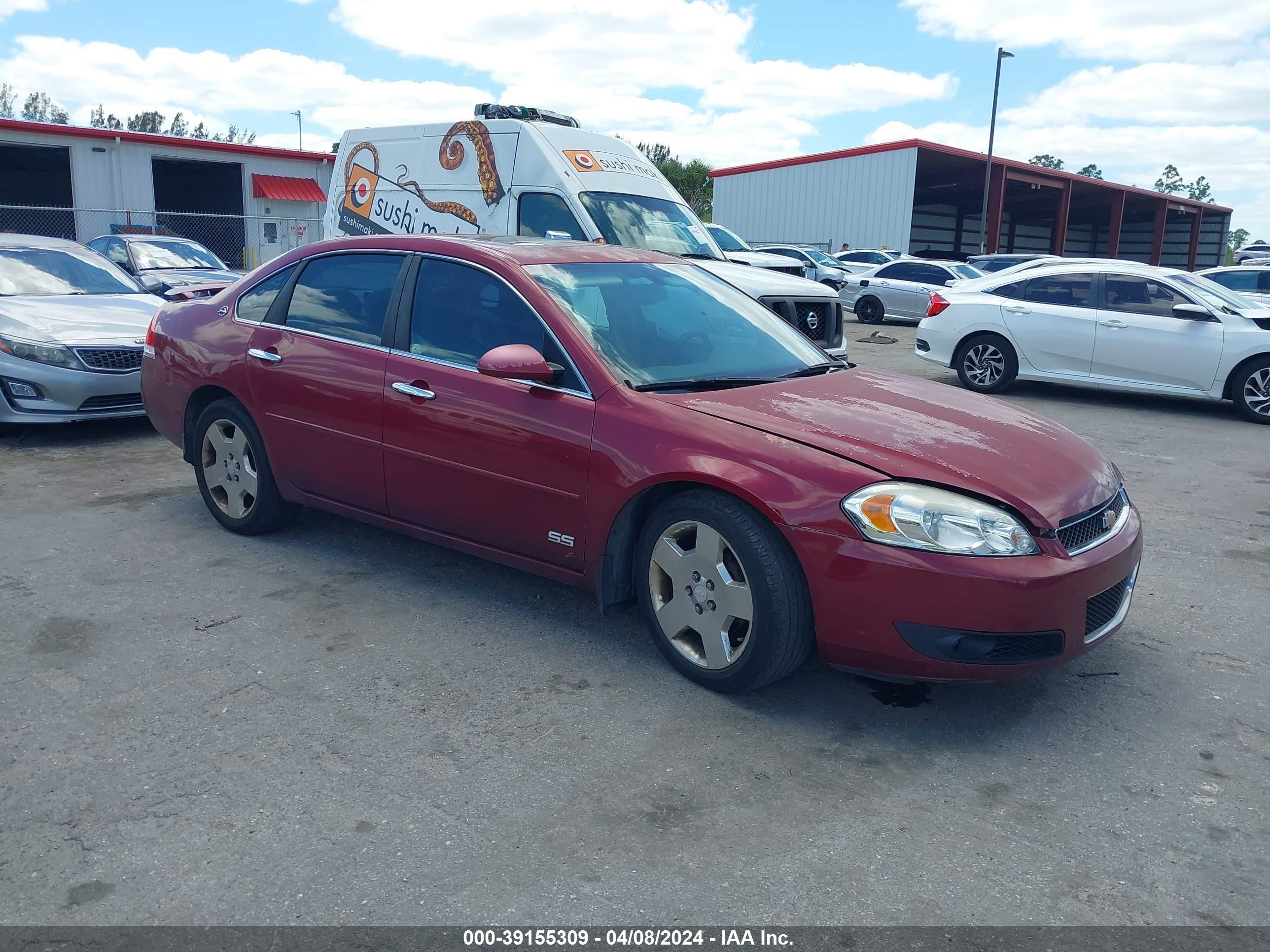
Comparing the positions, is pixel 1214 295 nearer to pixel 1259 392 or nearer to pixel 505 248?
pixel 1259 392

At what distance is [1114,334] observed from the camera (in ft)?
35.2

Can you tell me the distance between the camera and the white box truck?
955 centimetres

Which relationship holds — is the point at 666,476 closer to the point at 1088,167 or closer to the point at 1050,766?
the point at 1050,766

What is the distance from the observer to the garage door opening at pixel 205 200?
3284cm

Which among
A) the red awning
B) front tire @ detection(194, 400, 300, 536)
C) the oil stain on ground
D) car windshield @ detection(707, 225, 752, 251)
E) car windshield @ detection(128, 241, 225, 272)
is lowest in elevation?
the oil stain on ground

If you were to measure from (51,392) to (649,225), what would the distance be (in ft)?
17.7

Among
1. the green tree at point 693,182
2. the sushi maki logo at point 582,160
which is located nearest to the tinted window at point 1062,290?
the sushi maki logo at point 582,160

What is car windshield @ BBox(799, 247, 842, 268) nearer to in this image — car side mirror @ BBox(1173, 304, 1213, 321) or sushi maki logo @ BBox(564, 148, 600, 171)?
car side mirror @ BBox(1173, 304, 1213, 321)

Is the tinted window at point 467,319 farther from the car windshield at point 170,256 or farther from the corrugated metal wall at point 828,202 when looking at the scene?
the corrugated metal wall at point 828,202

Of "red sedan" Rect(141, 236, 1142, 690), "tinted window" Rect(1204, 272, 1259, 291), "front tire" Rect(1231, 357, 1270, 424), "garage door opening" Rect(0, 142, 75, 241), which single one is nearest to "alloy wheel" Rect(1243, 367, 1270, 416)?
"front tire" Rect(1231, 357, 1270, 424)

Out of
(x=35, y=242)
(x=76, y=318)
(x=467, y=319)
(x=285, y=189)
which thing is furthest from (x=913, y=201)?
(x=467, y=319)

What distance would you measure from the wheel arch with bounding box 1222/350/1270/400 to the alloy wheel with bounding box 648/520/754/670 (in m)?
8.70

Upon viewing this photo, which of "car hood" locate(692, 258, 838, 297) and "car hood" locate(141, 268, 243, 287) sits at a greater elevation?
"car hood" locate(692, 258, 838, 297)

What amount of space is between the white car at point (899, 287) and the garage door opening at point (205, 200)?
19.2 metres
